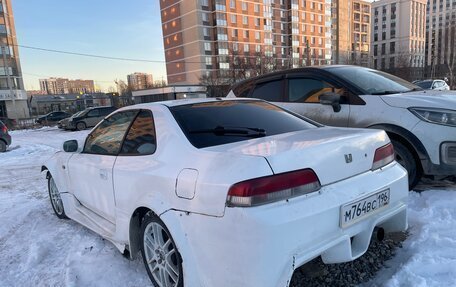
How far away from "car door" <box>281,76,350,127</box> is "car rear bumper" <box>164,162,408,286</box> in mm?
2543

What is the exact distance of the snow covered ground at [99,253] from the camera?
2543 mm

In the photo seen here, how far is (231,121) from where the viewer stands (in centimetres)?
285

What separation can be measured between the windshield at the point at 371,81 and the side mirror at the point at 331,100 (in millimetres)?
374

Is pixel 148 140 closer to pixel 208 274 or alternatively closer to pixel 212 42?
pixel 208 274

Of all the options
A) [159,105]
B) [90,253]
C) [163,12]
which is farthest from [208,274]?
[163,12]

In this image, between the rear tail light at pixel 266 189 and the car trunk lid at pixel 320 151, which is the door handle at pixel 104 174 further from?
the rear tail light at pixel 266 189

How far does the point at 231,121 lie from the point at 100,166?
54.1 inches

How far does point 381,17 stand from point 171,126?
442 ft

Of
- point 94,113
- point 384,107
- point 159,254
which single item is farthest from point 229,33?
point 159,254

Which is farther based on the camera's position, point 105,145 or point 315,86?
point 315,86

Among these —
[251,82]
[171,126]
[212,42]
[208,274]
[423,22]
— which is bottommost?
[208,274]

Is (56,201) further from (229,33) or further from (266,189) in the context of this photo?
(229,33)

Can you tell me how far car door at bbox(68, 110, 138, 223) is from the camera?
122 inches

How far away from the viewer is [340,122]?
4.63 m
